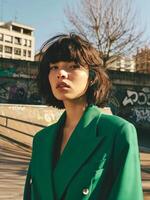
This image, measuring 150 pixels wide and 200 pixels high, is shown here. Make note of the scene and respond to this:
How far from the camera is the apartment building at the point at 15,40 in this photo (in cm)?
11411

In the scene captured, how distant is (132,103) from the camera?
23.9m

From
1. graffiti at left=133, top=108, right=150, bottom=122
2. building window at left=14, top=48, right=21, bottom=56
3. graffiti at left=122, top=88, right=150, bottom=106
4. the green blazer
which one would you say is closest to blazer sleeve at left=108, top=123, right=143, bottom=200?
the green blazer

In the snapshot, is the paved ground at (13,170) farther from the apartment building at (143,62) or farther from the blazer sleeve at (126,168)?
the apartment building at (143,62)

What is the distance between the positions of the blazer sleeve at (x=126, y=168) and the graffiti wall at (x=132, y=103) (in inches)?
848

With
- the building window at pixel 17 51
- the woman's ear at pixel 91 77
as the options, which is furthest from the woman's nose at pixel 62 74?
the building window at pixel 17 51

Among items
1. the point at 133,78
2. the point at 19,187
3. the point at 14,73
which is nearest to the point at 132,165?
the point at 19,187

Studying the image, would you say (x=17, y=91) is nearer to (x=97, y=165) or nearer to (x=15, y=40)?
(x=97, y=165)

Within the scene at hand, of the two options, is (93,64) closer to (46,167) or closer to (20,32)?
(46,167)

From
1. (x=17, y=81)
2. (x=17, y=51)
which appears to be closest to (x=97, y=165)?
(x=17, y=81)

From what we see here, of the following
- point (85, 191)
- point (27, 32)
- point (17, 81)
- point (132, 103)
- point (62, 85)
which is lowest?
point (132, 103)

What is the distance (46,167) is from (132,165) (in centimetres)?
35

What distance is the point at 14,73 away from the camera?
68.1 ft

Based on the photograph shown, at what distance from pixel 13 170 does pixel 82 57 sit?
22.1 feet

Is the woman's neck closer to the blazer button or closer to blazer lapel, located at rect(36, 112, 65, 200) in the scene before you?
blazer lapel, located at rect(36, 112, 65, 200)
